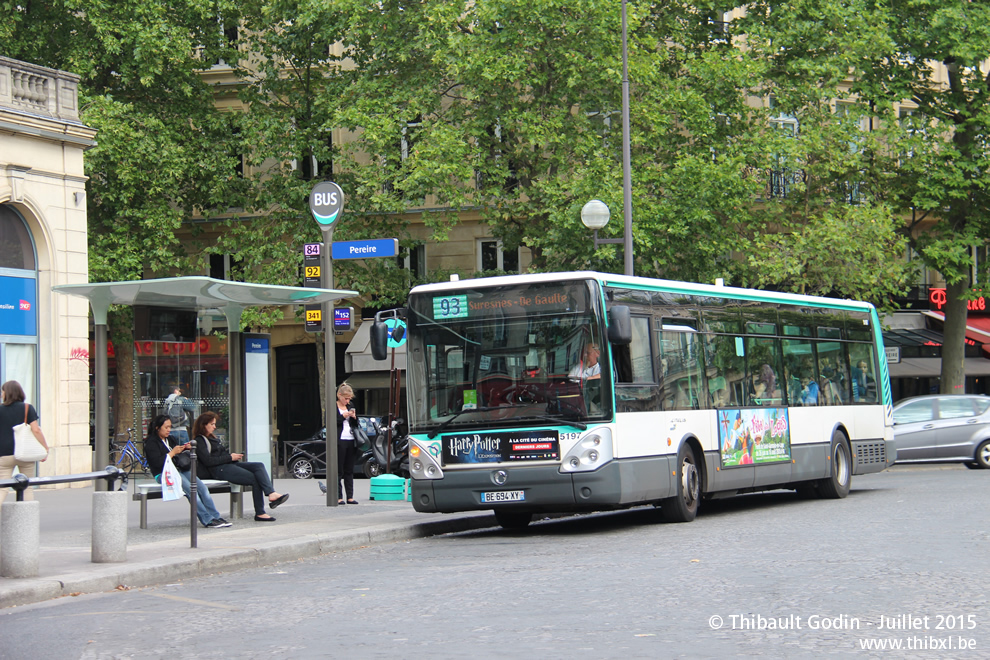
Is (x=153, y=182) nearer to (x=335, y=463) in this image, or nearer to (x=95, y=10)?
(x=95, y=10)

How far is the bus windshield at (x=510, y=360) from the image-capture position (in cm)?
1406

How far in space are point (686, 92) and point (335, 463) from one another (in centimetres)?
1450

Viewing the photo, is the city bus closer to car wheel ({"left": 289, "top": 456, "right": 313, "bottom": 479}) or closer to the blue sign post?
the blue sign post

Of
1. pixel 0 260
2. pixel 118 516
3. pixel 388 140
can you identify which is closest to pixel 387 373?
pixel 388 140

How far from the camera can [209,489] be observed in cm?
1534

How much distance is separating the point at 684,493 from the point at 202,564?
6130 millimetres

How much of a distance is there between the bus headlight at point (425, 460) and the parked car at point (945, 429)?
606 inches

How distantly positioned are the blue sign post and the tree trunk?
1943 centimetres

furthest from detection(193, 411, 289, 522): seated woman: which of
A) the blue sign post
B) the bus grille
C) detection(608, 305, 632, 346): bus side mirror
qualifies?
the bus grille

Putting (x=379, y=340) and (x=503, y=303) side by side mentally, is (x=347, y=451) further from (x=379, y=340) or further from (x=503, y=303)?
(x=503, y=303)

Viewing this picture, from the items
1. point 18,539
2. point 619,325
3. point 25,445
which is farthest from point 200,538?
point 619,325

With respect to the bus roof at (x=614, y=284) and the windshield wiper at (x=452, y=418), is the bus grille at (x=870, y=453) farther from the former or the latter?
the windshield wiper at (x=452, y=418)

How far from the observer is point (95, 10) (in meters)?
29.9

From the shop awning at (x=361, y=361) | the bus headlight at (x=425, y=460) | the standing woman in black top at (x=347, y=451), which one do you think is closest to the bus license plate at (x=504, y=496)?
the bus headlight at (x=425, y=460)
